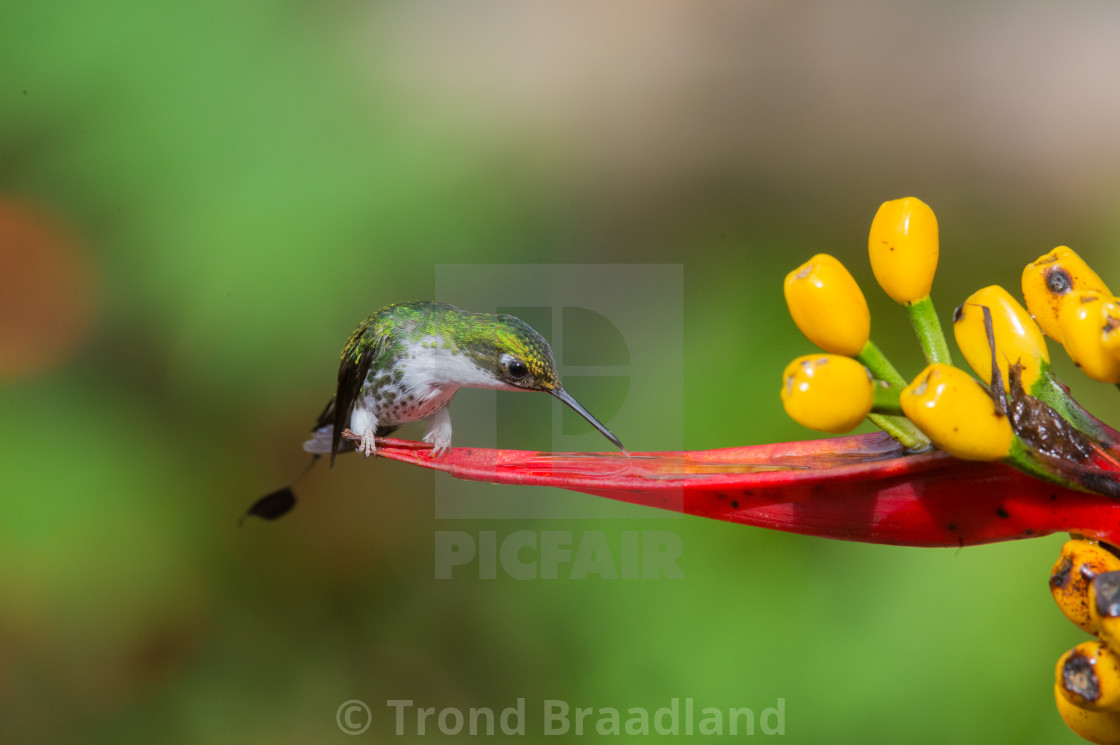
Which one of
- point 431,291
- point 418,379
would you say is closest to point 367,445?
point 418,379

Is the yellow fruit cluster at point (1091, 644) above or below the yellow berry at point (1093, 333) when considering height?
below

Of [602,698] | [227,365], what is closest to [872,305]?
[602,698]

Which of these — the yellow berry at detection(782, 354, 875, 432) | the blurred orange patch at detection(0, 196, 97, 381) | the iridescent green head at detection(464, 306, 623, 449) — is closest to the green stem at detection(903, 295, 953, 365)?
the yellow berry at detection(782, 354, 875, 432)

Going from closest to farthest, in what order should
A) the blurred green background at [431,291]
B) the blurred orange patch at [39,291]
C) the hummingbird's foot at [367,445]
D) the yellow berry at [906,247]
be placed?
1. the yellow berry at [906,247]
2. the hummingbird's foot at [367,445]
3. the blurred green background at [431,291]
4. the blurred orange patch at [39,291]

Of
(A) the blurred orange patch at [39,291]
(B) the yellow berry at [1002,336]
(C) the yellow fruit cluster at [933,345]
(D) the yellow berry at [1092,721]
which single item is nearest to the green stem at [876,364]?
(C) the yellow fruit cluster at [933,345]

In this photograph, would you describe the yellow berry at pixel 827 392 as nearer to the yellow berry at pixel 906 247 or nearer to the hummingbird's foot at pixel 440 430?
the yellow berry at pixel 906 247

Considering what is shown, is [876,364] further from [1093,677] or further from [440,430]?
[440,430]

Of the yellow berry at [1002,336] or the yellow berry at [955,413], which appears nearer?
the yellow berry at [955,413]

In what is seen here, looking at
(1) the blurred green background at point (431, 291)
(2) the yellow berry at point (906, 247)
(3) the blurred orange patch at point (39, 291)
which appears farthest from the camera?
(3) the blurred orange patch at point (39, 291)

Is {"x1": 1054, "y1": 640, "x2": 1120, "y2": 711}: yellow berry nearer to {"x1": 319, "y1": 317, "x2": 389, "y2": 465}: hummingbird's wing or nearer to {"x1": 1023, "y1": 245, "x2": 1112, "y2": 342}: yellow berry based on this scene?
{"x1": 1023, "y1": 245, "x2": 1112, "y2": 342}: yellow berry
